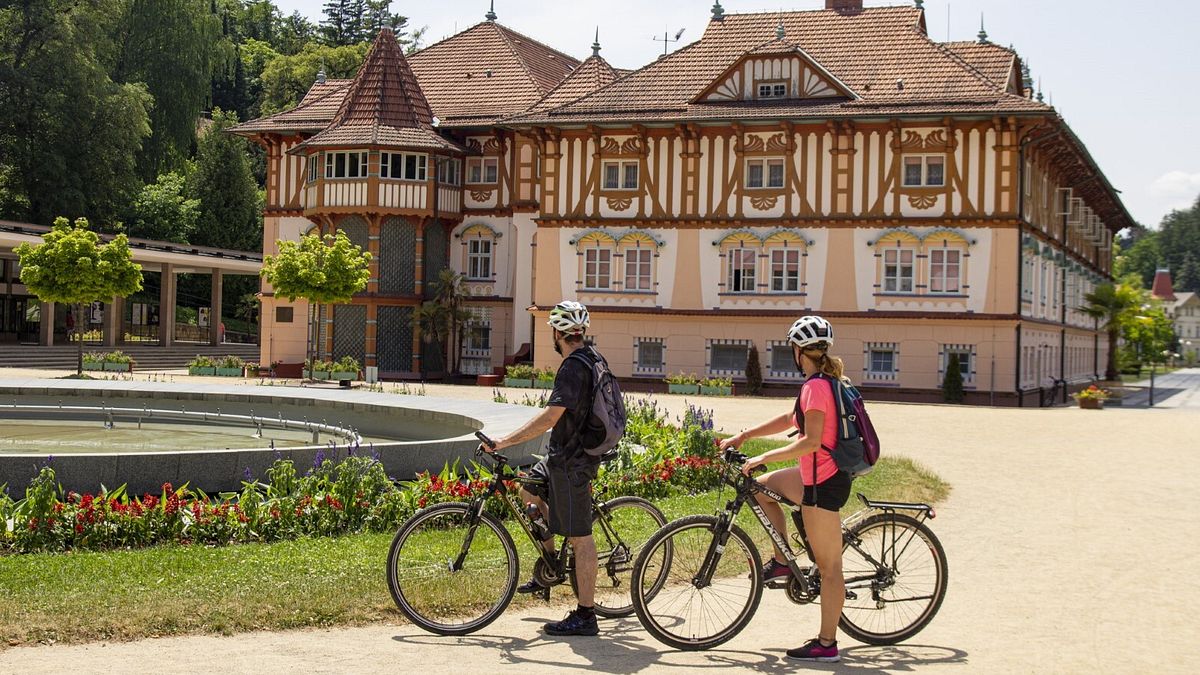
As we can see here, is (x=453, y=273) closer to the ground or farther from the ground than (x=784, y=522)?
farther from the ground

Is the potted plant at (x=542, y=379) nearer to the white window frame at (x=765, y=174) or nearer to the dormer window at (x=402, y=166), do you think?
the white window frame at (x=765, y=174)

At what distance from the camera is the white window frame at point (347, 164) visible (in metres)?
47.2

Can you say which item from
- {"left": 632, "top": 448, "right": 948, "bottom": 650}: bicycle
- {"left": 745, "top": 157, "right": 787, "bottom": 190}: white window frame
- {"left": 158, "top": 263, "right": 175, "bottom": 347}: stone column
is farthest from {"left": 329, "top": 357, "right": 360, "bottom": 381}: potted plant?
{"left": 632, "top": 448, "right": 948, "bottom": 650}: bicycle

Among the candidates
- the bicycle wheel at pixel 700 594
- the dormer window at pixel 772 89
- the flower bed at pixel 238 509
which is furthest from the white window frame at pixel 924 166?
the bicycle wheel at pixel 700 594

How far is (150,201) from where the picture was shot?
70.9m

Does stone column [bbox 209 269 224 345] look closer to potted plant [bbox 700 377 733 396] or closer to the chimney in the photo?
potted plant [bbox 700 377 733 396]

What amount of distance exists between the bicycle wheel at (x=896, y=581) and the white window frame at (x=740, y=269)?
34.7 metres

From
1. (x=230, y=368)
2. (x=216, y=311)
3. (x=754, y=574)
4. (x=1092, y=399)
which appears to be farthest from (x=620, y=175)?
(x=754, y=574)

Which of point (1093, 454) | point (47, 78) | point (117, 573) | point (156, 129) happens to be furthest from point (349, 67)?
point (117, 573)

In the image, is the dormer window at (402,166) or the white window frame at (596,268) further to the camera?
the dormer window at (402,166)

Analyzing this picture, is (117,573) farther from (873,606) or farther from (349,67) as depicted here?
(349,67)

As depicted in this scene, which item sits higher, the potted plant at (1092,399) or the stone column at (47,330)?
the stone column at (47,330)

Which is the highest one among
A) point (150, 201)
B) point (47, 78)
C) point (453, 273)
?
point (47, 78)

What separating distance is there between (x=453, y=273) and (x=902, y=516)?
40.9m
